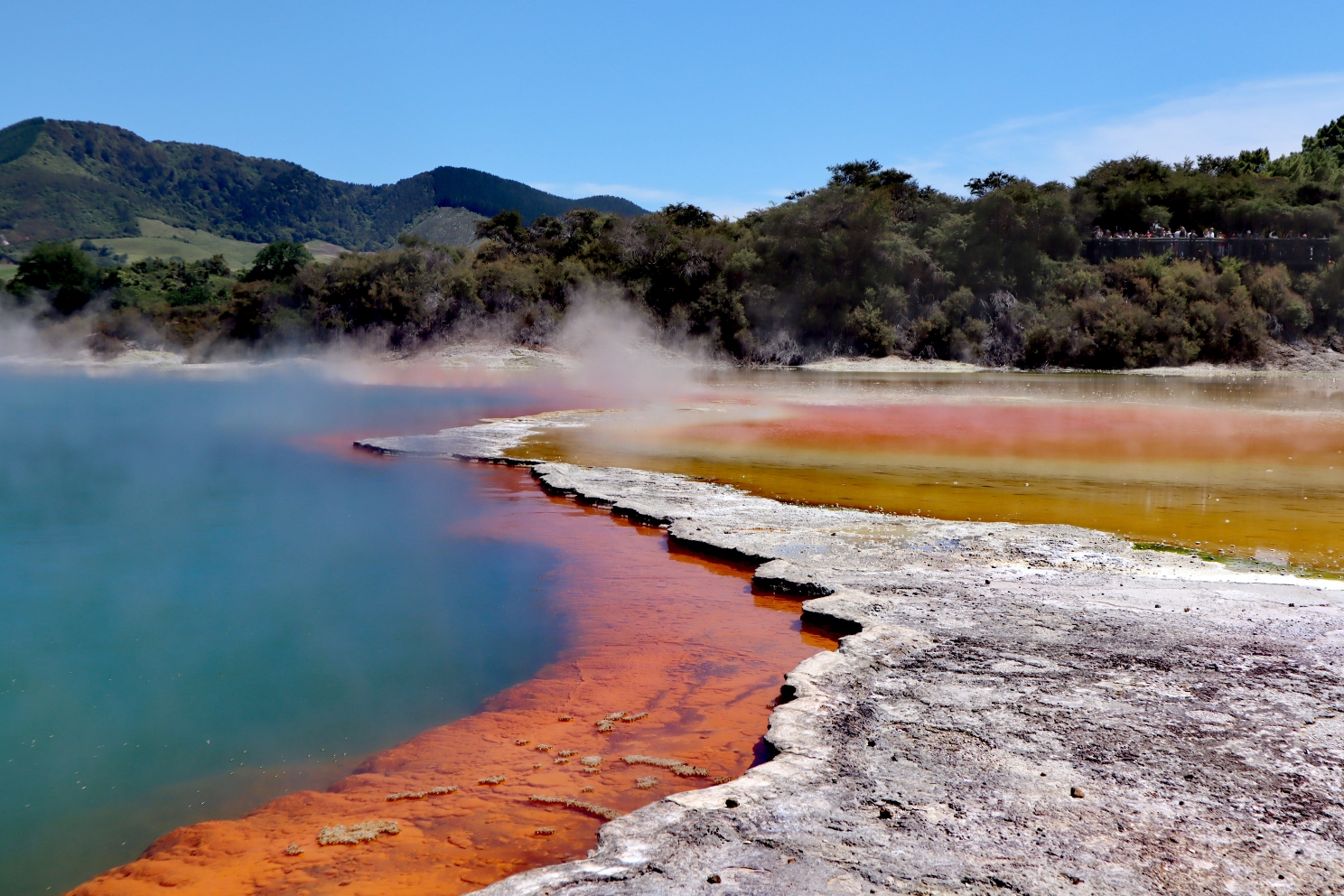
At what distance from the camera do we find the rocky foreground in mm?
3484

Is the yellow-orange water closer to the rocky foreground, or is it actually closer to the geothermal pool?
the geothermal pool

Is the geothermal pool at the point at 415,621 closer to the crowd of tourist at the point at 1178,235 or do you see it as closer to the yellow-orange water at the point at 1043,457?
the yellow-orange water at the point at 1043,457

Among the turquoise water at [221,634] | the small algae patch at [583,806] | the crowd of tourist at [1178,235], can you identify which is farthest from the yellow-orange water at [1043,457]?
the crowd of tourist at [1178,235]

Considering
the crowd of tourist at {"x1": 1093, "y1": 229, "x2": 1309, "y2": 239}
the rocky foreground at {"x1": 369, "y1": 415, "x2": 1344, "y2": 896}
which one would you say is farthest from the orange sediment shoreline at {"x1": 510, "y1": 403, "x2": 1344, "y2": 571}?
the crowd of tourist at {"x1": 1093, "y1": 229, "x2": 1309, "y2": 239}

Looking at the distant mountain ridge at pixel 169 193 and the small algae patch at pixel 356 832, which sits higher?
the distant mountain ridge at pixel 169 193

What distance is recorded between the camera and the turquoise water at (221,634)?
5043 mm

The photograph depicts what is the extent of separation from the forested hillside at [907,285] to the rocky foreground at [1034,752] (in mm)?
42948

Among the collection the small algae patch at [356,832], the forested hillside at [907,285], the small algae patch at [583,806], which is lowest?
the small algae patch at [356,832]

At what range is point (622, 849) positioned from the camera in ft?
12.1

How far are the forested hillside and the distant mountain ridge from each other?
73.0m

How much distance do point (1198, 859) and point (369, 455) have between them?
15351 millimetres

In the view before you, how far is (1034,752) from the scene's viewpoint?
4.43m

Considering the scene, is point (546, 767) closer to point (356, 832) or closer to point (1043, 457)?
point (356, 832)

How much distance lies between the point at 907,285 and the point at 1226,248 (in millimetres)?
17555
